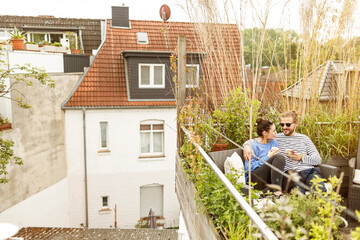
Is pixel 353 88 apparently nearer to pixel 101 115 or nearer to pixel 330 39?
pixel 330 39

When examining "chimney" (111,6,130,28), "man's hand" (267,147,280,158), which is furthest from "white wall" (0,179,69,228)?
"man's hand" (267,147,280,158)

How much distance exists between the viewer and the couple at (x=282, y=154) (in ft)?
9.87

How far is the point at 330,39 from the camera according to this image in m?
3.53

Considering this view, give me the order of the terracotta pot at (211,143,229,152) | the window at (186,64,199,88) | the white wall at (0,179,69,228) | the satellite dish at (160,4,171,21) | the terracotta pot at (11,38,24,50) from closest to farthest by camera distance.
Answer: the terracotta pot at (211,143,229,152), the window at (186,64,199,88), the satellite dish at (160,4,171,21), the terracotta pot at (11,38,24,50), the white wall at (0,179,69,228)

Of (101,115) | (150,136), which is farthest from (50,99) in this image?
(150,136)

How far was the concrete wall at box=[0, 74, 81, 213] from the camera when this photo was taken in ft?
28.7

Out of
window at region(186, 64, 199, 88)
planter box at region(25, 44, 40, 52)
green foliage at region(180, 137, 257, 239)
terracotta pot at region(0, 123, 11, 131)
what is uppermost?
planter box at region(25, 44, 40, 52)

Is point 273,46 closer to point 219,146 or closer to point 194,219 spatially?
point 219,146

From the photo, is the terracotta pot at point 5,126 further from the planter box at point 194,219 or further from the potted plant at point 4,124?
the planter box at point 194,219

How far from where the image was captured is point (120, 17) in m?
12.7

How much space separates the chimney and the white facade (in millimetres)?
3830

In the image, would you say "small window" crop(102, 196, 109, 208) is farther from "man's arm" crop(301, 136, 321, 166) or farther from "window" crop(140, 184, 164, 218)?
"man's arm" crop(301, 136, 321, 166)

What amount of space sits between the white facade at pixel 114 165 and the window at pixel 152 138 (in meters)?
0.19

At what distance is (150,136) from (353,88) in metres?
8.69
